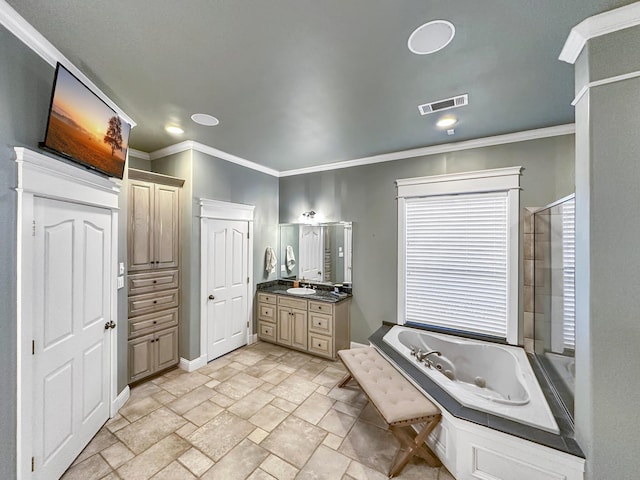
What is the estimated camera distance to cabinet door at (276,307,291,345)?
150 inches

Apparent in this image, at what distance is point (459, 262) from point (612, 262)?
183cm

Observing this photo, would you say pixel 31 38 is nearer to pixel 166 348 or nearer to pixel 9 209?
pixel 9 209

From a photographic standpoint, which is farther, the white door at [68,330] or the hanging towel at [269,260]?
the hanging towel at [269,260]

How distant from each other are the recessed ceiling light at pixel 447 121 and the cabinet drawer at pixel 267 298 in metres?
3.21

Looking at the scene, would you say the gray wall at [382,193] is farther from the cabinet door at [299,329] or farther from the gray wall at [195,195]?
the gray wall at [195,195]

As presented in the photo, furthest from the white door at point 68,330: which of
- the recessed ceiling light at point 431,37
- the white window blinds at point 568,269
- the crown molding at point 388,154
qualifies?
the white window blinds at point 568,269

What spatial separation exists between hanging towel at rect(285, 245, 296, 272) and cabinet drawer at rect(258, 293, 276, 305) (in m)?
0.66

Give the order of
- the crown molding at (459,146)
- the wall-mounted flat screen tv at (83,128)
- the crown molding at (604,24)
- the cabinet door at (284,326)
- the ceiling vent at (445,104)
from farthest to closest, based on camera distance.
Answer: the cabinet door at (284,326), the crown molding at (459,146), the ceiling vent at (445,104), the wall-mounted flat screen tv at (83,128), the crown molding at (604,24)

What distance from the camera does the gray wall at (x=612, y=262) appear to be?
1.29m

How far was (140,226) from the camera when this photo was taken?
9.42 ft

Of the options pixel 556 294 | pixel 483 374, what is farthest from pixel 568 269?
pixel 483 374

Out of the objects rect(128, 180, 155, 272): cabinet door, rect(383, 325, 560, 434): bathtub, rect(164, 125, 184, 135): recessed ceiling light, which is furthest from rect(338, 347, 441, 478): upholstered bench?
rect(164, 125, 184, 135): recessed ceiling light

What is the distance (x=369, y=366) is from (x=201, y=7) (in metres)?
2.97

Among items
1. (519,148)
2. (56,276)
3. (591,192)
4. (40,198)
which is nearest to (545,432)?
→ (591,192)
